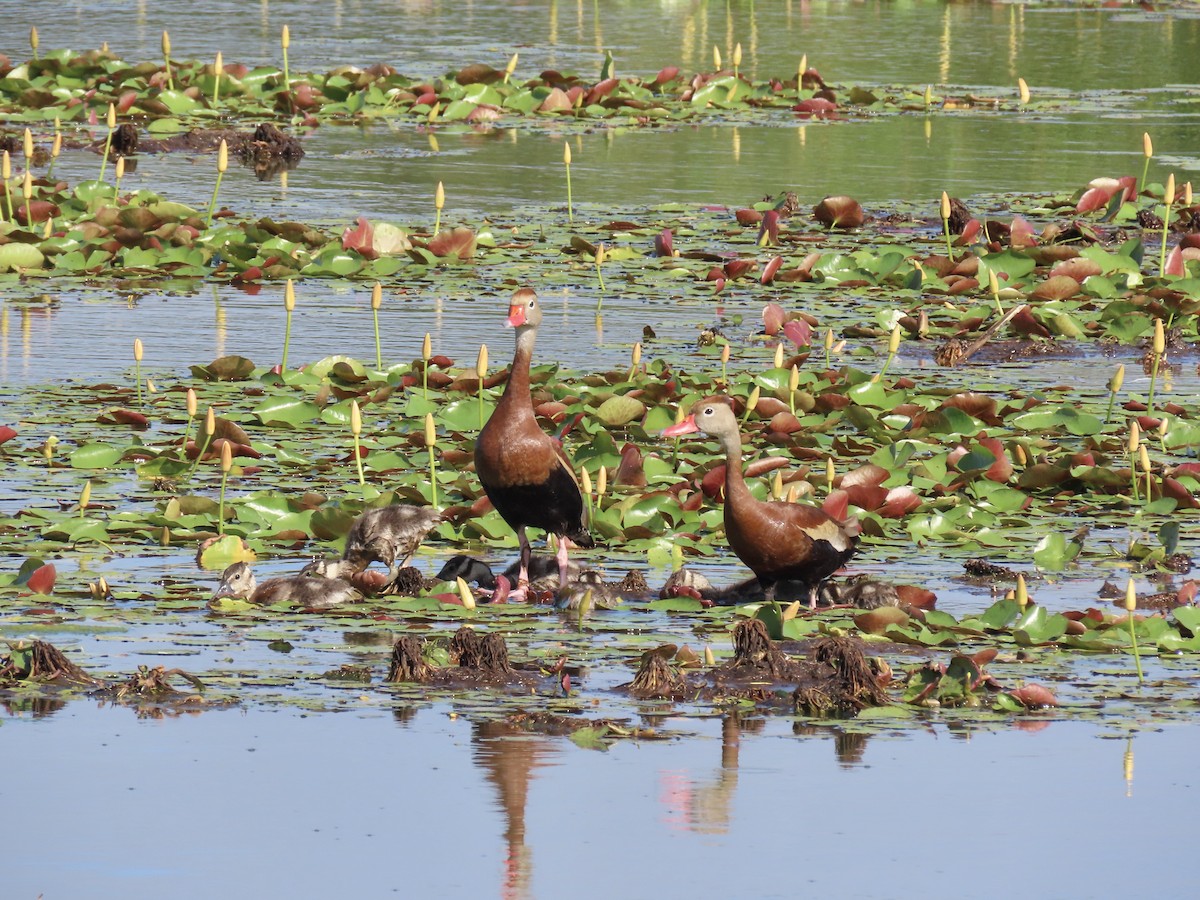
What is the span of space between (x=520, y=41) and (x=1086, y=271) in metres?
16.4

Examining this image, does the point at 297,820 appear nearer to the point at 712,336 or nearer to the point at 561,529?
the point at 561,529

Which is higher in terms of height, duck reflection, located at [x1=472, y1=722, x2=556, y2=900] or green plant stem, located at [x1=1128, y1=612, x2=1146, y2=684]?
green plant stem, located at [x1=1128, y1=612, x2=1146, y2=684]

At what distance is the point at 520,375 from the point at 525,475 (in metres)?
0.43

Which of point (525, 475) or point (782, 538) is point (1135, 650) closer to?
point (782, 538)

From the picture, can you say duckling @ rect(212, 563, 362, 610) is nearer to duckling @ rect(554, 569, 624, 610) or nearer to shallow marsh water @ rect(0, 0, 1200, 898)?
shallow marsh water @ rect(0, 0, 1200, 898)

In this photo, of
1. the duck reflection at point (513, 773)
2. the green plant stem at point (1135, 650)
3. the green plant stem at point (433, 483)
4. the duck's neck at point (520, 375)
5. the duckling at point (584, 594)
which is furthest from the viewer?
the green plant stem at point (433, 483)

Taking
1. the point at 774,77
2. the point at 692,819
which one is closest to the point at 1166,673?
the point at 692,819

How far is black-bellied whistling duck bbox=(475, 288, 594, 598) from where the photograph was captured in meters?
7.70

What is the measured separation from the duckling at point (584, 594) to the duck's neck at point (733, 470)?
0.50 m

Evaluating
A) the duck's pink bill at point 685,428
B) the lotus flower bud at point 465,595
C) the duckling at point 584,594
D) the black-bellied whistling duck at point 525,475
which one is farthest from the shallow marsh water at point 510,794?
the duck's pink bill at point 685,428

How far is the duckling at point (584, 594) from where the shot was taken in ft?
24.2

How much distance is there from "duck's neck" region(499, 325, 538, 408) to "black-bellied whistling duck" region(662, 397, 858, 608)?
765 millimetres

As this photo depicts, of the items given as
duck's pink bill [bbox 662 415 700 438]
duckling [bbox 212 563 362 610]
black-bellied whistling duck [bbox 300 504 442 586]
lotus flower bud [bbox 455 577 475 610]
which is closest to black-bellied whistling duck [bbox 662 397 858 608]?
duck's pink bill [bbox 662 415 700 438]

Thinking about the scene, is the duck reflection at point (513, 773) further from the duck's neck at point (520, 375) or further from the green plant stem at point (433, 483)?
the green plant stem at point (433, 483)
